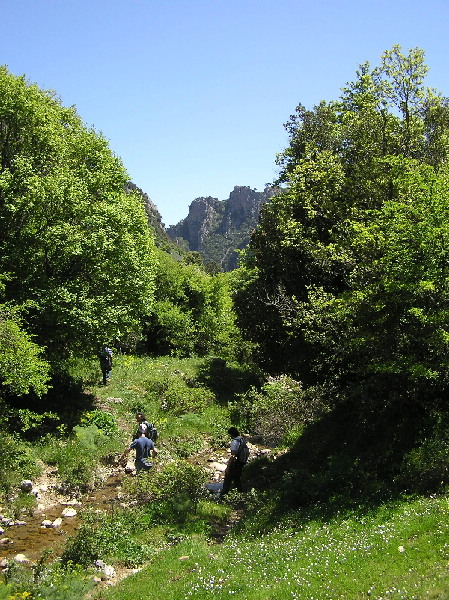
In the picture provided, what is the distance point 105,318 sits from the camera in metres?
20.2

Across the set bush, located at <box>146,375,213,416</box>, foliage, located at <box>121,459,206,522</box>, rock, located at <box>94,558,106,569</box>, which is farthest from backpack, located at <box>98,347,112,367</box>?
rock, located at <box>94,558,106,569</box>

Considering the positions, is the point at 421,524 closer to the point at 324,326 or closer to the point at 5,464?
the point at 324,326

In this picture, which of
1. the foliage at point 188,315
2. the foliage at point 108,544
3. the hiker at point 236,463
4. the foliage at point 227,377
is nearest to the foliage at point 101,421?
the hiker at point 236,463

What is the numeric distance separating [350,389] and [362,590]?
8713 millimetres

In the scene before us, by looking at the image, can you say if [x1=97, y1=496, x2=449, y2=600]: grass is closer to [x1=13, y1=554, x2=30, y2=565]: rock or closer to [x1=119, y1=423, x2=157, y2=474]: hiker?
[x1=13, y1=554, x2=30, y2=565]: rock

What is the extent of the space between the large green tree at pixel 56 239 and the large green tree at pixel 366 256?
253 inches

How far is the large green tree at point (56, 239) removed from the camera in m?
19.2

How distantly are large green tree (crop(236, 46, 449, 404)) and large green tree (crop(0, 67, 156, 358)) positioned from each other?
21.1ft

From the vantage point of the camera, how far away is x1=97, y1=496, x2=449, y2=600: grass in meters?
7.96

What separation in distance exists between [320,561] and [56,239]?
15.2 meters

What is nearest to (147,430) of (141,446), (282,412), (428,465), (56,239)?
(141,446)

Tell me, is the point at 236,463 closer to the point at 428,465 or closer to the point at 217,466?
the point at 217,466

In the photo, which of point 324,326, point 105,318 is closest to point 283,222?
point 324,326

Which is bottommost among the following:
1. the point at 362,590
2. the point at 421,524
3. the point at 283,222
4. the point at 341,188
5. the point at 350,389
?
the point at 362,590
